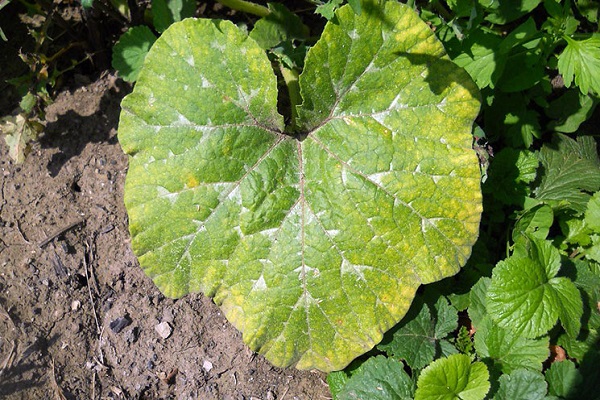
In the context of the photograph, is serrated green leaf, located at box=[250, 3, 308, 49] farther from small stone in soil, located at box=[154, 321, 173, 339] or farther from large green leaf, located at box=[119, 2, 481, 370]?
small stone in soil, located at box=[154, 321, 173, 339]

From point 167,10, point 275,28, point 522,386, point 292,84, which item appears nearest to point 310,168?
point 292,84

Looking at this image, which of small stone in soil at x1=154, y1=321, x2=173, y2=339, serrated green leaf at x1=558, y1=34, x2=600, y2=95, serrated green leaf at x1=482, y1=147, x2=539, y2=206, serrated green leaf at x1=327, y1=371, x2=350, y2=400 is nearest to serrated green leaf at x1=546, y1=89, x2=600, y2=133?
serrated green leaf at x1=482, y1=147, x2=539, y2=206

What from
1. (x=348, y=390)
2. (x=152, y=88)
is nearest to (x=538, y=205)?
(x=348, y=390)

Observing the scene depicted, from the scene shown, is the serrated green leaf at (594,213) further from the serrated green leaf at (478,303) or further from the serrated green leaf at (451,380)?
the serrated green leaf at (451,380)

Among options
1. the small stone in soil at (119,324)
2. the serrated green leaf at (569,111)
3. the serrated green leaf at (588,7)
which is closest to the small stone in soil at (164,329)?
the small stone in soil at (119,324)

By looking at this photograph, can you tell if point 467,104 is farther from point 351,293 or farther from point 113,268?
point 113,268
